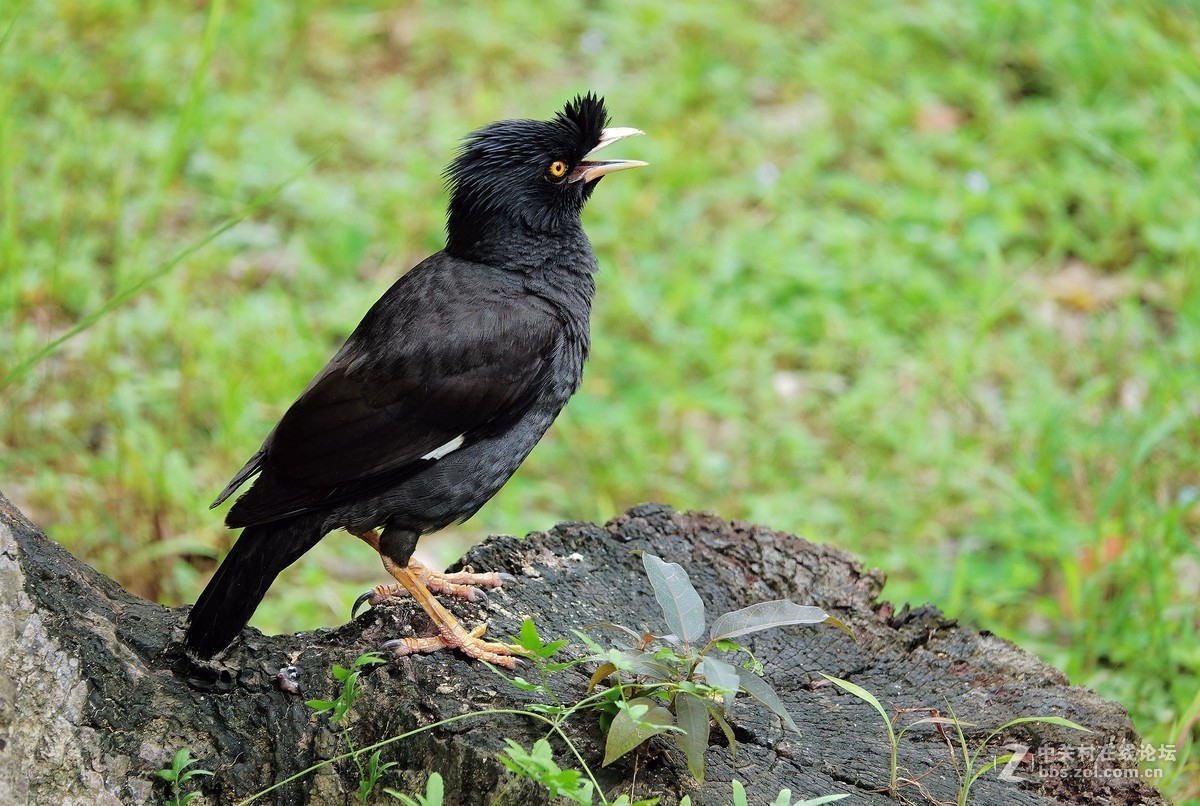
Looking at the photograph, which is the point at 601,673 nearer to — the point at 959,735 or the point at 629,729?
the point at 629,729

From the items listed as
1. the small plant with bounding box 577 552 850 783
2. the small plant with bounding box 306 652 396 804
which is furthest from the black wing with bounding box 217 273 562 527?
the small plant with bounding box 577 552 850 783

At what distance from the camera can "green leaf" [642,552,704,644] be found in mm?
2496

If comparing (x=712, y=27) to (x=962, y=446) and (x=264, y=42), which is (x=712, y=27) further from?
(x=962, y=446)

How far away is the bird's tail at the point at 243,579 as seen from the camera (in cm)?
267

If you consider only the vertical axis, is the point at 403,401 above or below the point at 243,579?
above

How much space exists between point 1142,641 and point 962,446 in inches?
51.1

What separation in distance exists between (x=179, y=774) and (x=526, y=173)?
6.38 ft

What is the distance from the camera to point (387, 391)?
326cm

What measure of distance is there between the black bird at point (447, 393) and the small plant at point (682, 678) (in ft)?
1.60

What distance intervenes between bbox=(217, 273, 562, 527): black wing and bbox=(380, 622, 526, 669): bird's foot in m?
0.48

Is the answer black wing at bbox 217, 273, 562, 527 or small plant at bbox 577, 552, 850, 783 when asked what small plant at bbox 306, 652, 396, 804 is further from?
black wing at bbox 217, 273, 562, 527

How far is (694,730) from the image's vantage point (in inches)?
Answer: 92.9

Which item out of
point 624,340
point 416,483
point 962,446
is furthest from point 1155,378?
point 416,483

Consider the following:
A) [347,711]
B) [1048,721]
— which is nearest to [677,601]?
[347,711]
